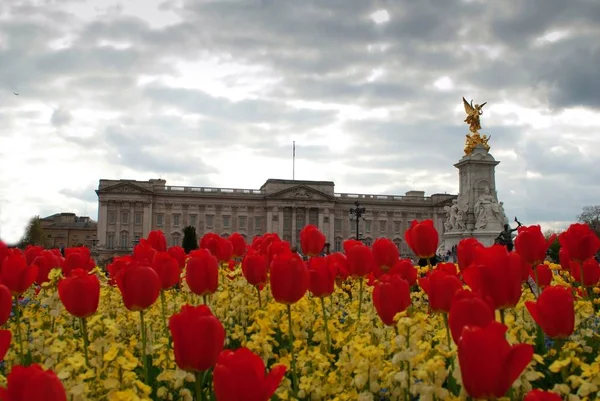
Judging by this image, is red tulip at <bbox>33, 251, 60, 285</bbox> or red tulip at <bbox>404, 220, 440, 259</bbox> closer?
red tulip at <bbox>404, 220, 440, 259</bbox>

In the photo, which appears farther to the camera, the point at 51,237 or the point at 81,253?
the point at 51,237

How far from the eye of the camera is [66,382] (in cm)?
266

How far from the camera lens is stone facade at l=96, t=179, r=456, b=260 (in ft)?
257

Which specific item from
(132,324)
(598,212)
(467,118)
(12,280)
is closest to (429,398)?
(12,280)

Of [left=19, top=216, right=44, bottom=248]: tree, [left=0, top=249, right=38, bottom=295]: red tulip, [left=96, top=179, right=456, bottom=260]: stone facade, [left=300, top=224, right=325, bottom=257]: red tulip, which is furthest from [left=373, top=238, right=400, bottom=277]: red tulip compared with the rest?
[left=19, top=216, right=44, bottom=248]: tree

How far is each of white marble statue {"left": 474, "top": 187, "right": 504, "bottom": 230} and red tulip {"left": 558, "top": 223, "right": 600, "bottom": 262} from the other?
2836cm

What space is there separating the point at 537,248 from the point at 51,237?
110404 mm

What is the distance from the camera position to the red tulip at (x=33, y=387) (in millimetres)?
1702

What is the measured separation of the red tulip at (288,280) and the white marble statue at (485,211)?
2995 centimetres

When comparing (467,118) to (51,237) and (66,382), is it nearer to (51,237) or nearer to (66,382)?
(66,382)

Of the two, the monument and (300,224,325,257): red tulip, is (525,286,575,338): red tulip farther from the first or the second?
the monument

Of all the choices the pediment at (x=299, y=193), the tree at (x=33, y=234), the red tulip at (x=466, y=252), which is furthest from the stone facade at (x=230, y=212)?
the red tulip at (x=466, y=252)

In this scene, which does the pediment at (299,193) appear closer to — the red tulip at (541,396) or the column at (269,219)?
the column at (269,219)

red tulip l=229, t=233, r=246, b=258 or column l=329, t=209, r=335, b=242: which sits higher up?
column l=329, t=209, r=335, b=242
